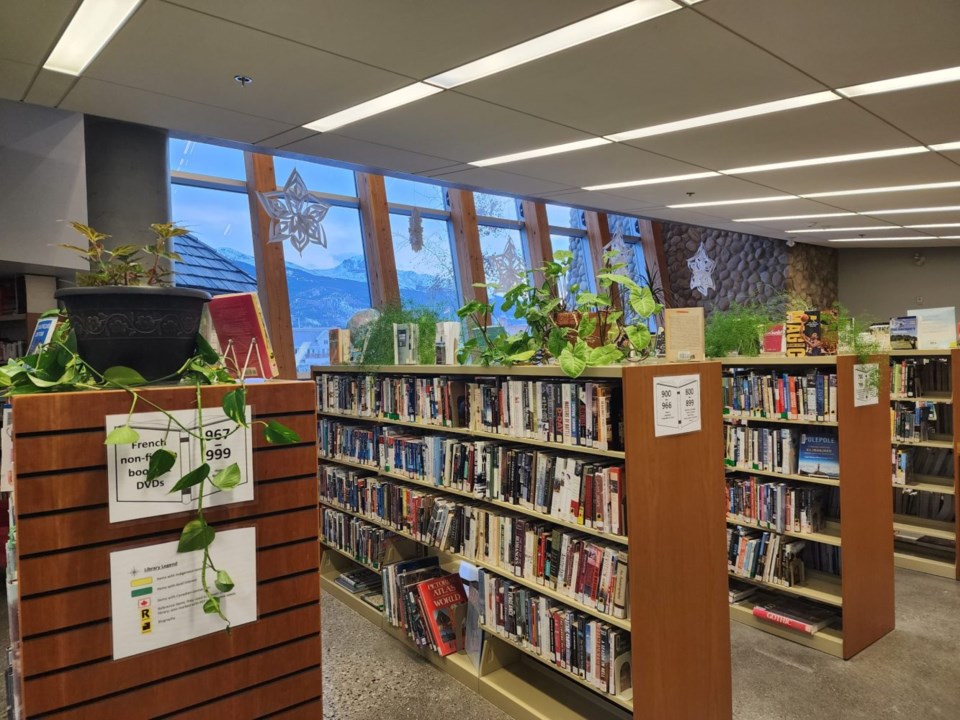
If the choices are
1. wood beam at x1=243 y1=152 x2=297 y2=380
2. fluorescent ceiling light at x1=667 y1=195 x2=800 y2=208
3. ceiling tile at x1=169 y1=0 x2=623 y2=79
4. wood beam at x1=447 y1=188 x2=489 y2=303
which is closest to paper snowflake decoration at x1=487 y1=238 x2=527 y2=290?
wood beam at x1=447 y1=188 x2=489 y2=303

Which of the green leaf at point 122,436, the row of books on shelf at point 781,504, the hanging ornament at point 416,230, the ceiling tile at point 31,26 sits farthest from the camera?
the hanging ornament at point 416,230

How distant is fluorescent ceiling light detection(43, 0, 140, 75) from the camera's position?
8.49 feet

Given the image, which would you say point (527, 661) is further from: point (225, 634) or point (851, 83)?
point (851, 83)

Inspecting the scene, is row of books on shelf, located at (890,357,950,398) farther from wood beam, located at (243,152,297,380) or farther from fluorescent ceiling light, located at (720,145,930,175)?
wood beam, located at (243,152,297,380)

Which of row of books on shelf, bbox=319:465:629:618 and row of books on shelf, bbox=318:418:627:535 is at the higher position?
row of books on shelf, bbox=318:418:627:535

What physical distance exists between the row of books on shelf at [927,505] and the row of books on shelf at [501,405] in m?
3.76

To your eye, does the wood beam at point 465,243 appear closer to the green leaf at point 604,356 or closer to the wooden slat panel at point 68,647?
the green leaf at point 604,356

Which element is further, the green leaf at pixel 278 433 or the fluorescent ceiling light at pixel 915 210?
the fluorescent ceiling light at pixel 915 210

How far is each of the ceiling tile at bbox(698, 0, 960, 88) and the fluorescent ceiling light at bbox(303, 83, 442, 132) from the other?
62.3 inches

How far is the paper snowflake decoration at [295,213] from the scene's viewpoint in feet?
20.3

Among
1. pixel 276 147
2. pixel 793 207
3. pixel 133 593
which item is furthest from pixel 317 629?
pixel 793 207

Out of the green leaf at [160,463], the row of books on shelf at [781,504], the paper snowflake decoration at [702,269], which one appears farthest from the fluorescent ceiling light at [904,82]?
the paper snowflake decoration at [702,269]

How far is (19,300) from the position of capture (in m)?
4.52

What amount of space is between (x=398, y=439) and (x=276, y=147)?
8.01ft
